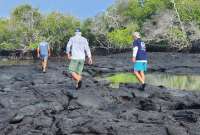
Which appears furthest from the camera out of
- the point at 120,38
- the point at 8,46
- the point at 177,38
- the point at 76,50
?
the point at 8,46

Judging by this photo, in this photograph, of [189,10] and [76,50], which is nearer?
[76,50]

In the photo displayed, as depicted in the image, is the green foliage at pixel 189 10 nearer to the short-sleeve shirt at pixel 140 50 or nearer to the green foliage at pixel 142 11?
the green foliage at pixel 142 11

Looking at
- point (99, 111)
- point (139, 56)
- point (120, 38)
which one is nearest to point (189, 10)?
point (120, 38)

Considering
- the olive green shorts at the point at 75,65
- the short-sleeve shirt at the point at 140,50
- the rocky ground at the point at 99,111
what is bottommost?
the rocky ground at the point at 99,111

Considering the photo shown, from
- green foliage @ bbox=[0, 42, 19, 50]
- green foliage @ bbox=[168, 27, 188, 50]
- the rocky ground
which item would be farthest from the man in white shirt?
green foliage @ bbox=[0, 42, 19, 50]

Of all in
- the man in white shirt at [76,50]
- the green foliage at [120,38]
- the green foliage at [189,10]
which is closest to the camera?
the man in white shirt at [76,50]

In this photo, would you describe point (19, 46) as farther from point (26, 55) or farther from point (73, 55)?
point (73, 55)

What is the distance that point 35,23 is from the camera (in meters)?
67.8

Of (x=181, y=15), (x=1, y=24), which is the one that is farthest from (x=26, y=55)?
(x=181, y=15)

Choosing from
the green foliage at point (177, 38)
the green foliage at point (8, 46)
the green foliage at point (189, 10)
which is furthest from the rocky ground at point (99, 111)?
the green foliage at point (8, 46)

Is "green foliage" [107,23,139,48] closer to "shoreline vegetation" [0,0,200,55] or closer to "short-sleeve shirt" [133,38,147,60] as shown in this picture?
"shoreline vegetation" [0,0,200,55]

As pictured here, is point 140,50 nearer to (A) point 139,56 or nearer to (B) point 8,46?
(A) point 139,56

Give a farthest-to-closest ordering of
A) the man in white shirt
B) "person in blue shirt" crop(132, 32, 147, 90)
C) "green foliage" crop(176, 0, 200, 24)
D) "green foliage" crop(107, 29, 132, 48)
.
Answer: "green foliage" crop(107, 29, 132, 48) < "green foliage" crop(176, 0, 200, 24) < "person in blue shirt" crop(132, 32, 147, 90) < the man in white shirt

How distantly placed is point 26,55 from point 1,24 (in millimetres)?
9691
